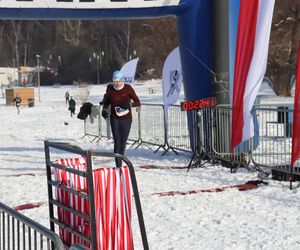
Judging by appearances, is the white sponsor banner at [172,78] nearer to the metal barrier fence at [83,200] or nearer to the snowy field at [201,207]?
the snowy field at [201,207]

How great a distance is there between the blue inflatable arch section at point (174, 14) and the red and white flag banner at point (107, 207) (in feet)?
21.5

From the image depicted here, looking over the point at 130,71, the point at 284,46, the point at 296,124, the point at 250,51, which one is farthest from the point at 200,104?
the point at 284,46

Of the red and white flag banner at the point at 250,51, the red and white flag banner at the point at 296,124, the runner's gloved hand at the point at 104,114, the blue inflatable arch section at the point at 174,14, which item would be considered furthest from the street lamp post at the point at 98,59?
the red and white flag banner at the point at 296,124

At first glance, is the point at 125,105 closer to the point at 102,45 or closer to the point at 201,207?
the point at 201,207

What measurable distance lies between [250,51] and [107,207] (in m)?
3.40

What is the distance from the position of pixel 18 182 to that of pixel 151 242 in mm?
4038

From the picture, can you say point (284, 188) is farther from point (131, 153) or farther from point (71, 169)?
point (131, 153)

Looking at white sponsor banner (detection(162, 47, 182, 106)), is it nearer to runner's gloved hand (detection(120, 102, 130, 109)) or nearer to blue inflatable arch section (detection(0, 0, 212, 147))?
blue inflatable arch section (detection(0, 0, 212, 147))

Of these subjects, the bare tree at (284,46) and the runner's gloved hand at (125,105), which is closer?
the runner's gloved hand at (125,105)

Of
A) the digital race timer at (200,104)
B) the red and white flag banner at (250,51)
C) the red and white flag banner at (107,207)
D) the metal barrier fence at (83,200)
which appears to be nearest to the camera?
the metal barrier fence at (83,200)

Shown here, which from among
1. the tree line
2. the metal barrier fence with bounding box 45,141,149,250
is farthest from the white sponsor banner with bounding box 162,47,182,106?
the tree line

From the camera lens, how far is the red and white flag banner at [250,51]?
21.2ft

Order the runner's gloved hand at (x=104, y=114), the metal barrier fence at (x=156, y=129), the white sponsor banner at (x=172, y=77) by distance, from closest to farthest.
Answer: the runner's gloved hand at (x=104, y=114)
the white sponsor banner at (x=172, y=77)
the metal barrier fence at (x=156, y=129)

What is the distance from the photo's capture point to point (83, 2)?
10.4m
